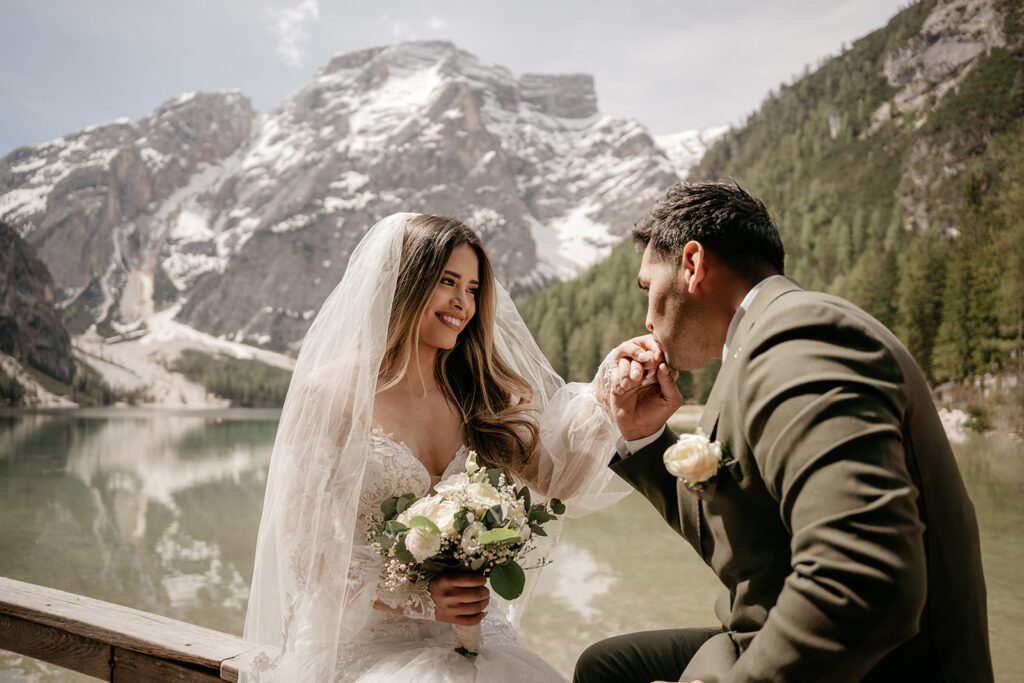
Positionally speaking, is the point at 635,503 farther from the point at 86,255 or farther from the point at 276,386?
the point at 86,255

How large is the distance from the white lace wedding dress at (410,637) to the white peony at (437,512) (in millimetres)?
296

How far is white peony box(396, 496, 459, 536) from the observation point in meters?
2.27

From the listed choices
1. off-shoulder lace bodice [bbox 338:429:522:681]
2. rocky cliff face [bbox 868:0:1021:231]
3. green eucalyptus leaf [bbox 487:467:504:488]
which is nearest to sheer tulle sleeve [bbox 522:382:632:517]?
off-shoulder lace bodice [bbox 338:429:522:681]

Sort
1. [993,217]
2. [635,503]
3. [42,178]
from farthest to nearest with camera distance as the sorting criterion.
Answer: [42,178] → [993,217] → [635,503]

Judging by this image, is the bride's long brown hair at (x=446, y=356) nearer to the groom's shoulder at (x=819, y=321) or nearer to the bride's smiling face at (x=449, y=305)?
the bride's smiling face at (x=449, y=305)

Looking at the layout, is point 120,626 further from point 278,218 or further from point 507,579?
point 278,218

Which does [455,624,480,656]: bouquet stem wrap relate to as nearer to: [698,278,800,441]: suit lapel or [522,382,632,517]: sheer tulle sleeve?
[522,382,632,517]: sheer tulle sleeve

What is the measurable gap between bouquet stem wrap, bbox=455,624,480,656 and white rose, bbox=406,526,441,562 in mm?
417

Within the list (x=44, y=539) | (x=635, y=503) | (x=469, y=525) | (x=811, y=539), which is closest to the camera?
(x=811, y=539)

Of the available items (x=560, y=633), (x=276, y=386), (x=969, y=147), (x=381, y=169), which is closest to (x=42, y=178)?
(x=381, y=169)

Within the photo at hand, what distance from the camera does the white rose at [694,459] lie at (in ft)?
5.33

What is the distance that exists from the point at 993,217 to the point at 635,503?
33663 millimetres

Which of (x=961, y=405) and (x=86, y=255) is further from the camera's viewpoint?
(x=86, y=255)

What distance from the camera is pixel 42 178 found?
18900 centimetres
